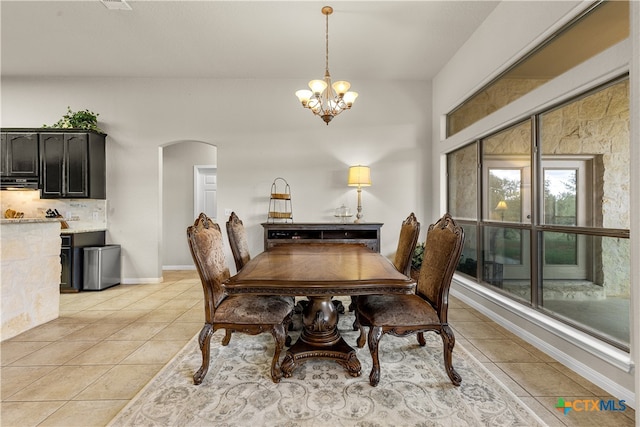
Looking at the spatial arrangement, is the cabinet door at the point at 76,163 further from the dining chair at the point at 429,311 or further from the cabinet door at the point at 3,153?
the dining chair at the point at 429,311

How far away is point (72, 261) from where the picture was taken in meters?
4.02

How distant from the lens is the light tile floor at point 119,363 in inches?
63.2

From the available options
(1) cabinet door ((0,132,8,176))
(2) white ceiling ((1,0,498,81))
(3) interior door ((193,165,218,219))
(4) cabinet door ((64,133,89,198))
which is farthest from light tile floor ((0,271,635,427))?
(2) white ceiling ((1,0,498,81))

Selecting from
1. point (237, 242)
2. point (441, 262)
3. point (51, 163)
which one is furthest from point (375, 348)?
point (51, 163)

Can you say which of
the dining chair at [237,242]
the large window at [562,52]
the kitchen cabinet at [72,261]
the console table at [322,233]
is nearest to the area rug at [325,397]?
the dining chair at [237,242]

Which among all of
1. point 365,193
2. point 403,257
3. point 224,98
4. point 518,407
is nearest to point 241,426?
point 518,407

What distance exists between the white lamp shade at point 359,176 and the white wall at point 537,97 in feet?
3.95

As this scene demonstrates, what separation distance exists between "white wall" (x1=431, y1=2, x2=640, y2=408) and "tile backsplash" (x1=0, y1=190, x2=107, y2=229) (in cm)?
535

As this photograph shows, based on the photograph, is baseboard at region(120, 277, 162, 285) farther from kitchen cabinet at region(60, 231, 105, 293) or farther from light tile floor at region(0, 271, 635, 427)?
light tile floor at region(0, 271, 635, 427)

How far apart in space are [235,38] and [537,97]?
3243 millimetres

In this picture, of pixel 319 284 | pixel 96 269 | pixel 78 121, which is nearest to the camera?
pixel 319 284

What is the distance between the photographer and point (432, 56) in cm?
396

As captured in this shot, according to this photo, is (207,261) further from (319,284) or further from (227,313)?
(319,284)

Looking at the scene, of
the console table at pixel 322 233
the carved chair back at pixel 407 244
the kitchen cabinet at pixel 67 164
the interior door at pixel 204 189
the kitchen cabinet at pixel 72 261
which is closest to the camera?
the carved chair back at pixel 407 244
